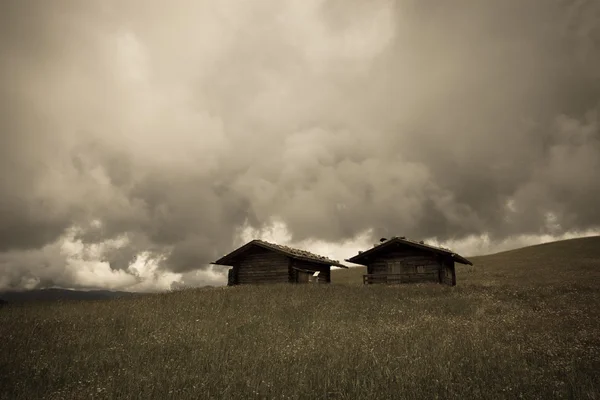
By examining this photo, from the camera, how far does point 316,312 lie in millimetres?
14000

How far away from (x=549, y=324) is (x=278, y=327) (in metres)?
9.65

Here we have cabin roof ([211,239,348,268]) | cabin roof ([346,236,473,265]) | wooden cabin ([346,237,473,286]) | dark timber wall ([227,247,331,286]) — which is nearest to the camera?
cabin roof ([346,236,473,265])

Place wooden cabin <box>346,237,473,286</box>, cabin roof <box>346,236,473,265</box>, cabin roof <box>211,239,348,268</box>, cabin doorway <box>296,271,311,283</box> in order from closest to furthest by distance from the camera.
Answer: cabin roof <box>346,236,473,265</box> < wooden cabin <box>346,237,473,286</box> < cabin roof <box>211,239,348,268</box> < cabin doorway <box>296,271,311,283</box>

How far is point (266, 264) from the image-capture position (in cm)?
3128

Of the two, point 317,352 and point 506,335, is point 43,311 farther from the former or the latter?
point 506,335

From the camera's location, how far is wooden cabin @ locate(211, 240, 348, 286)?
3043cm

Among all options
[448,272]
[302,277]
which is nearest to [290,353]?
[302,277]

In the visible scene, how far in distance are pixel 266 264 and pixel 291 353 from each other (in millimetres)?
23892

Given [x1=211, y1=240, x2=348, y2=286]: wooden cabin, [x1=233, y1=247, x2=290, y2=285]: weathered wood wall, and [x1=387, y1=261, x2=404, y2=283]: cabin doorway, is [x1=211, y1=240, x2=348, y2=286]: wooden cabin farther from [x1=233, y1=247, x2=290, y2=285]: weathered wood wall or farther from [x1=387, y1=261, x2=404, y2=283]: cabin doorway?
[x1=387, y1=261, x2=404, y2=283]: cabin doorway

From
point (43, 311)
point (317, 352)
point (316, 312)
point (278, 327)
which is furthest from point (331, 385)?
point (43, 311)

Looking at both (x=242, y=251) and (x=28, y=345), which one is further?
(x=242, y=251)

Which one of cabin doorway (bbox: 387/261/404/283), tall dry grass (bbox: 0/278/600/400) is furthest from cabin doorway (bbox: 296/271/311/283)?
tall dry grass (bbox: 0/278/600/400)

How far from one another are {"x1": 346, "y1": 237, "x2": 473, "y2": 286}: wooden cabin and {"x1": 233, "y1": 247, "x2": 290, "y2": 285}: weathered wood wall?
6.78m


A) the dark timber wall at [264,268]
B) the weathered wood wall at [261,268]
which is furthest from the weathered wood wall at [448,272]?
the weathered wood wall at [261,268]
